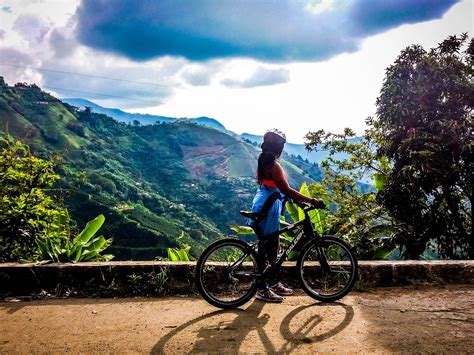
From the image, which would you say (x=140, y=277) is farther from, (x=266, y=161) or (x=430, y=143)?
(x=430, y=143)

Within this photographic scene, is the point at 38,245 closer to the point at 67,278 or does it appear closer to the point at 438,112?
the point at 67,278

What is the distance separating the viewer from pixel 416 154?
6625 mm

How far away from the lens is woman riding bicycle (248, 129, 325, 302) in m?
3.78

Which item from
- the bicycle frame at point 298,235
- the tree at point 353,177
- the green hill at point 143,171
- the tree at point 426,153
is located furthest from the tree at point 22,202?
the green hill at point 143,171

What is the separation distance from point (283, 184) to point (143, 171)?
445ft

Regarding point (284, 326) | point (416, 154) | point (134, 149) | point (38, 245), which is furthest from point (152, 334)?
point (134, 149)

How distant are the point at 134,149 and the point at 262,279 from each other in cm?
15032

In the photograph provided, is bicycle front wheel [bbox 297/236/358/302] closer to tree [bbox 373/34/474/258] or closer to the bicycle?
the bicycle

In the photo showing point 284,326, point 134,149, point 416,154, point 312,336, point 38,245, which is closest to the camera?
→ point 312,336

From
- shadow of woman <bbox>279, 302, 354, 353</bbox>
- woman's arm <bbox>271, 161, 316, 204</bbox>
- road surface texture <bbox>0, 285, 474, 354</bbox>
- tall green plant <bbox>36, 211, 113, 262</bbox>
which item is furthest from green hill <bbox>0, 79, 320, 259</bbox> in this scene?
shadow of woman <bbox>279, 302, 354, 353</bbox>

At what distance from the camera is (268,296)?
385 cm

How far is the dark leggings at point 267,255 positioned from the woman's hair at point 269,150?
620 mm

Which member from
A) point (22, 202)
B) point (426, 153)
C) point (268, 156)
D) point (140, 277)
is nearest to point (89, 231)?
point (22, 202)

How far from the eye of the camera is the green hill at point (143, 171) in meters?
70.2
